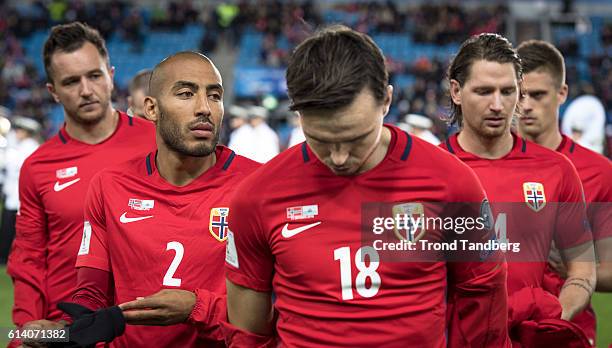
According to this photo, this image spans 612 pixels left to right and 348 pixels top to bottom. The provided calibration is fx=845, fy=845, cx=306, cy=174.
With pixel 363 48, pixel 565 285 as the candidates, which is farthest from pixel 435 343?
pixel 565 285

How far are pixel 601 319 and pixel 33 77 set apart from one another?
23000 mm

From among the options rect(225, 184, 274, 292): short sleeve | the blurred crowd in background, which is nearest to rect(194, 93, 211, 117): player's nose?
rect(225, 184, 274, 292): short sleeve

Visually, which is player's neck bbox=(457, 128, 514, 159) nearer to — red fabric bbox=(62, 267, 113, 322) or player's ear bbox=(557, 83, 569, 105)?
player's ear bbox=(557, 83, 569, 105)

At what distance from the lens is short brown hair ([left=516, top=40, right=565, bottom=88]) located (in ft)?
15.0

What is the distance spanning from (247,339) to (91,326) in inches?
20.9

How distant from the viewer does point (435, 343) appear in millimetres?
2656

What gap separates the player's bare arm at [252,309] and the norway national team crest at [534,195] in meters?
1.46

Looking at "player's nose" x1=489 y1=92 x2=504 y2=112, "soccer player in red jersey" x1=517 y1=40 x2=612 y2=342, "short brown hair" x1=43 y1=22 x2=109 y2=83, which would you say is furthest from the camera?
"short brown hair" x1=43 y1=22 x2=109 y2=83

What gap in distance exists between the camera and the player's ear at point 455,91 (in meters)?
3.96

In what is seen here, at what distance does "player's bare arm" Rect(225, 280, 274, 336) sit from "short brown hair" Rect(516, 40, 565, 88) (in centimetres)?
241

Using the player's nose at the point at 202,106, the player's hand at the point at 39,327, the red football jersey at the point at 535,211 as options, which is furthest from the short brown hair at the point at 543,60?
the player's hand at the point at 39,327

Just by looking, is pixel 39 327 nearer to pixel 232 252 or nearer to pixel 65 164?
pixel 232 252

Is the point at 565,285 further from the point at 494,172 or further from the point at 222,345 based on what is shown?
the point at 222,345

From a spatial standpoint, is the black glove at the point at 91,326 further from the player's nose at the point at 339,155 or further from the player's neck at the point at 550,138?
the player's neck at the point at 550,138
